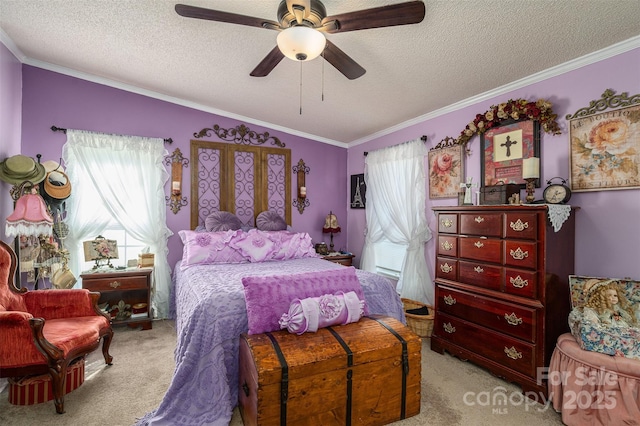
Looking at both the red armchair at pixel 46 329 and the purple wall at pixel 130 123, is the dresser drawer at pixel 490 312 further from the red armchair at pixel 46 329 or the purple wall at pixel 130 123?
the red armchair at pixel 46 329

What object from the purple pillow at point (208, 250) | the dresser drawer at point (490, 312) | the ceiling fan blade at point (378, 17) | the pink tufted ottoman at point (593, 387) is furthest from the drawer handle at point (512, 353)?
the purple pillow at point (208, 250)

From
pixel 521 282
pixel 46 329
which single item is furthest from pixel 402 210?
pixel 46 329

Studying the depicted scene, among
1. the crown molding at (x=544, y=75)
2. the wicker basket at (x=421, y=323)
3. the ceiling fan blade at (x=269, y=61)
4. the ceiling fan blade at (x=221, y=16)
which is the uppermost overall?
the crown molding at (x=544, y=75)

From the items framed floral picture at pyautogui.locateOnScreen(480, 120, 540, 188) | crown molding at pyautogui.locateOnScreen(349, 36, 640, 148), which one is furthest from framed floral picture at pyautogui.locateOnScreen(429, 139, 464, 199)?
crown molding at pyautogui.locateOnScreen(349, 36, 640, 148)

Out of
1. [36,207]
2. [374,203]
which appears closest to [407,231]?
[374,203]

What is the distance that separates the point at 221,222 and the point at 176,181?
0.82m

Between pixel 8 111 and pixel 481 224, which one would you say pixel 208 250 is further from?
pixel 481 224

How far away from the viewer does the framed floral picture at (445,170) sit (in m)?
3.48

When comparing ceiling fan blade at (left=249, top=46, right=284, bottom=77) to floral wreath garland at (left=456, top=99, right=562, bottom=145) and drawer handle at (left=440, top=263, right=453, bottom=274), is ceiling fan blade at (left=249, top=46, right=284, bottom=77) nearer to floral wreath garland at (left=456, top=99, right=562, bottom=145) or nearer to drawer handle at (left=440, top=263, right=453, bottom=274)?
floral wreath garland at (left=456, top=99, right=562, bottom=145)

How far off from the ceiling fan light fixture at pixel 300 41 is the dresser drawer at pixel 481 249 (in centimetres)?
204

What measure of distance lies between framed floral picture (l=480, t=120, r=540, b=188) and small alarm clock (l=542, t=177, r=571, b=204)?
216 mm

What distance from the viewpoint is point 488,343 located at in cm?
259

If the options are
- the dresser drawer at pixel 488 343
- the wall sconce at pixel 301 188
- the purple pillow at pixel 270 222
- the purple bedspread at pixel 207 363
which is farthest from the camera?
Answer: the wall sconce at pixel 301 188

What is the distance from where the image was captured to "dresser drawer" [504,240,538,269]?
2.31 meters
